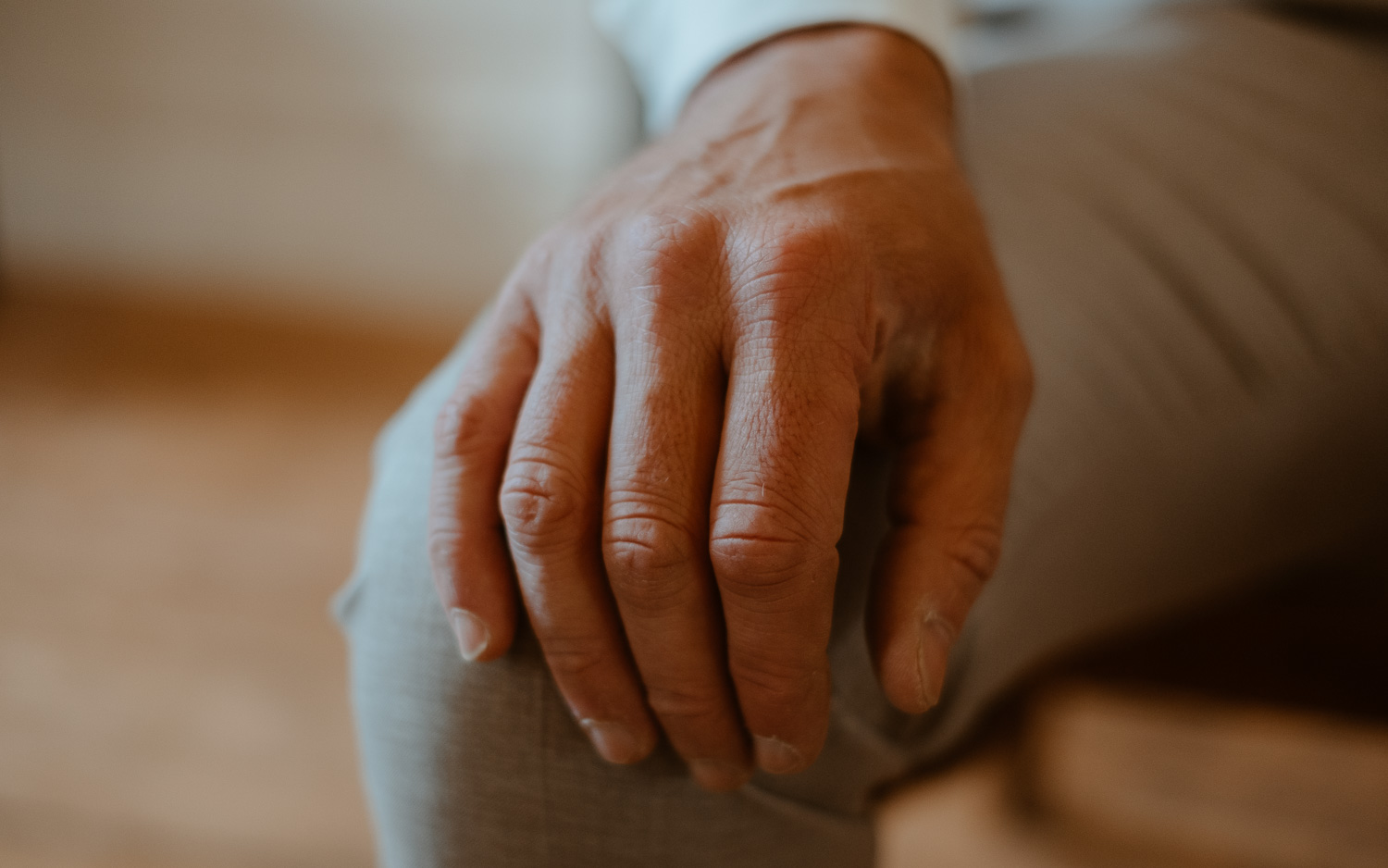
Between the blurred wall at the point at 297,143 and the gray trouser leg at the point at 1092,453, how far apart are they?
3.27ft

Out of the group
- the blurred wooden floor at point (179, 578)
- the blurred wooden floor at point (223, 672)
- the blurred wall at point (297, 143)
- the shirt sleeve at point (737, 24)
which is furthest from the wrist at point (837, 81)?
the blurred wall at point (297, 143)

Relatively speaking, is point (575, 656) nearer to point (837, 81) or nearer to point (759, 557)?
point (759, 557)

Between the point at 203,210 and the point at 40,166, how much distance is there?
0.91 ft

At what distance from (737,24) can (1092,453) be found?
28 cm

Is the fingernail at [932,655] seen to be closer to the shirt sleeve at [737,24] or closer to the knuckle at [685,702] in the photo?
the knuckle at [685,702]

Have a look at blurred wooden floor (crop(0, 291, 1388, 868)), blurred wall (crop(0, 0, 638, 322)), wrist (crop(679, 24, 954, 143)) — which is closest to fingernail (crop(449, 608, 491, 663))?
wrist (crop(679, 24, 954, 143))

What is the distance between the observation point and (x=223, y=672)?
3.37ft

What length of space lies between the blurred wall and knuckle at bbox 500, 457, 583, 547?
119 cm

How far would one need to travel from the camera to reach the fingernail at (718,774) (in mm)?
332

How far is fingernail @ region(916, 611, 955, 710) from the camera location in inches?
12.4

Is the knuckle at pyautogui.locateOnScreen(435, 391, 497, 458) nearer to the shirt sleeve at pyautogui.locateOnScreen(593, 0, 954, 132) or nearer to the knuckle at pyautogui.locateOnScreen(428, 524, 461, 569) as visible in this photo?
the knuckle at pyautogui.locateOnScreen(428, 524, 461, 569)

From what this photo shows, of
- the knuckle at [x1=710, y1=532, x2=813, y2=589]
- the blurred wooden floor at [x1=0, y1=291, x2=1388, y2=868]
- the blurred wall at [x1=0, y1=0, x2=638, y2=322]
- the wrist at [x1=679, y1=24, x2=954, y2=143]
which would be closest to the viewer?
the knuckle at [x1=710, y1=532, x2=813, y2=589]

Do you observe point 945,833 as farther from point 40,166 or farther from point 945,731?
point 40,166

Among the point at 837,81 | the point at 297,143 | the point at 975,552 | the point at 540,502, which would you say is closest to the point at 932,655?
the point at 975,552
